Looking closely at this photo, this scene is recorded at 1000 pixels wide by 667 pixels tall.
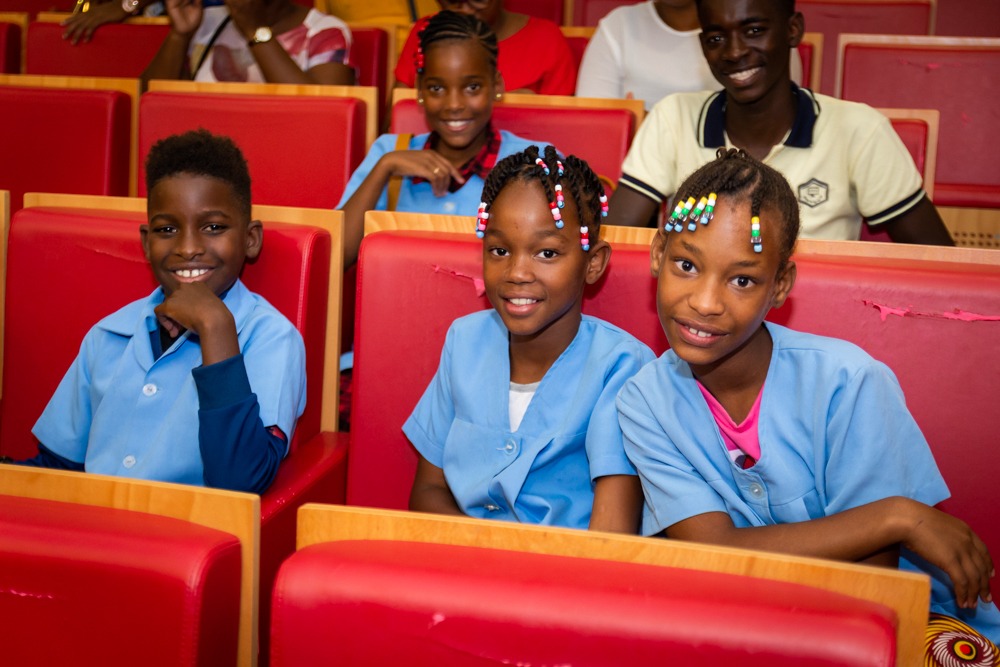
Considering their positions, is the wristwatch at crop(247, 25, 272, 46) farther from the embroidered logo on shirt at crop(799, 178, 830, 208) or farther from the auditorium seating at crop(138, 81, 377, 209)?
the embroidered logo on shirt at crop(799, 178, 830, 208)

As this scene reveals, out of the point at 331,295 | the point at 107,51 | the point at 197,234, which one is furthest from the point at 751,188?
the point at 107,51

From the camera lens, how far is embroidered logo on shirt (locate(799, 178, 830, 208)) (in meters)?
1.87

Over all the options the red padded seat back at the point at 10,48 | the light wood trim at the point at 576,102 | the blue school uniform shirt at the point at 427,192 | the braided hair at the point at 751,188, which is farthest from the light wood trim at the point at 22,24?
the braided hair at the point at 751,188

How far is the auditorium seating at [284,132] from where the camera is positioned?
218cm

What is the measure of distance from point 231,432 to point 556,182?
55cm

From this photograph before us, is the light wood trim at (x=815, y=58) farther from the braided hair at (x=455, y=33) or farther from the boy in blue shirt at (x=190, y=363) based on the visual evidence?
the boy in blue shirt at (x=190, y=363)

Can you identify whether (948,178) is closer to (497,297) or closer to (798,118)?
(798,118)

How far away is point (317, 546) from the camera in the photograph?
0.87m

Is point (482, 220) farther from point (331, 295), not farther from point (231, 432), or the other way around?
point (231, 432)

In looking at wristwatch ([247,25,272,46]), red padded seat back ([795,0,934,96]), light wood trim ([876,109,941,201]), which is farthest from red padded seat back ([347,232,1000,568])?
red padded seat back ([795,0,934,96])

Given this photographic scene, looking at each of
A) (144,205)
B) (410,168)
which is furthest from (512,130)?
(144,205)

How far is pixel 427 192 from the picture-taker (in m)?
2.14

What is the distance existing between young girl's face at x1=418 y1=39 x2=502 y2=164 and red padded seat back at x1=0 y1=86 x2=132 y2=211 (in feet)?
2.43

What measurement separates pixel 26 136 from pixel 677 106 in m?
1.49
